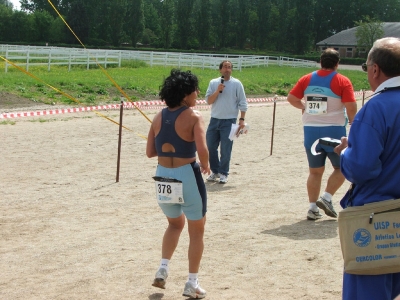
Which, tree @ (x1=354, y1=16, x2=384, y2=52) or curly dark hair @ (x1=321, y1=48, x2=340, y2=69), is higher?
tree @ (x1=354, y1=16, x2=384, y2=52)

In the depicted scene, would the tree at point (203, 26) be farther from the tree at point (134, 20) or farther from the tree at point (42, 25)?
the tree at point (42, 25)

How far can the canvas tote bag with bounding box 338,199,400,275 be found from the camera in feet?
10.6

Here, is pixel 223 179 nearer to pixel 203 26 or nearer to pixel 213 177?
pixel 213 177

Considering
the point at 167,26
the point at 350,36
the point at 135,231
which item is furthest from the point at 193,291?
the point at 350,36

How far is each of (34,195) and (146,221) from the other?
2015 mm

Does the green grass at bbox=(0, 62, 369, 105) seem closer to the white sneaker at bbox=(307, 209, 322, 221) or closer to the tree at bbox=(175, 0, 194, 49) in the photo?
the white sneaker at bbox=(307, 209, 322, 221)

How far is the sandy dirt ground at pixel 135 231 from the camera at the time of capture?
551 cm

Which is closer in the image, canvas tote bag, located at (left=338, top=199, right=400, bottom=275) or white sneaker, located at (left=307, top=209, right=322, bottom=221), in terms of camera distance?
canvas tote bag, located at (left=338, top=199, right=400, bottom=275)

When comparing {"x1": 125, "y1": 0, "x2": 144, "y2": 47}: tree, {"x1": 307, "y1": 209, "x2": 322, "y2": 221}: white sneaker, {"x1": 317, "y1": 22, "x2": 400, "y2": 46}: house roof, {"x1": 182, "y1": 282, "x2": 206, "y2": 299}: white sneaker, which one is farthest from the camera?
{"x1": 317, "y1": 22, "x2": 400, "y2": 46}: house roof

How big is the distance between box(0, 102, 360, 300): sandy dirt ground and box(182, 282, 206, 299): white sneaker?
0.43ft


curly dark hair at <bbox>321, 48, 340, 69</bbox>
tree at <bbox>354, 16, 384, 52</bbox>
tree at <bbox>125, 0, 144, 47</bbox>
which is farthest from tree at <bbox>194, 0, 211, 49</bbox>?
curly dark hair at <bbox>321, 48, 340, 69</bbox>

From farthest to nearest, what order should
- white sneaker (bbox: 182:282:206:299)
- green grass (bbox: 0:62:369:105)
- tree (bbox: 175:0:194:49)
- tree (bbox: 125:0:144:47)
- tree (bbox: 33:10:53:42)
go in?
tree (bbox: 175:0:194:49) → tree (bbox: 125:0:144:47) → tree (bbox: 33:10:53:42) → green grass (bbox: 0:62:369:105) → white sneaker (bbox: 182:282:206:299)

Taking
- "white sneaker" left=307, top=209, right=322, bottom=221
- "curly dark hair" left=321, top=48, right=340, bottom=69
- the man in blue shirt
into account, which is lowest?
"white sneaker" left=307, top=209, right=322, bottom=221

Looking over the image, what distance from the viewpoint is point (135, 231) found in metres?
7.23
